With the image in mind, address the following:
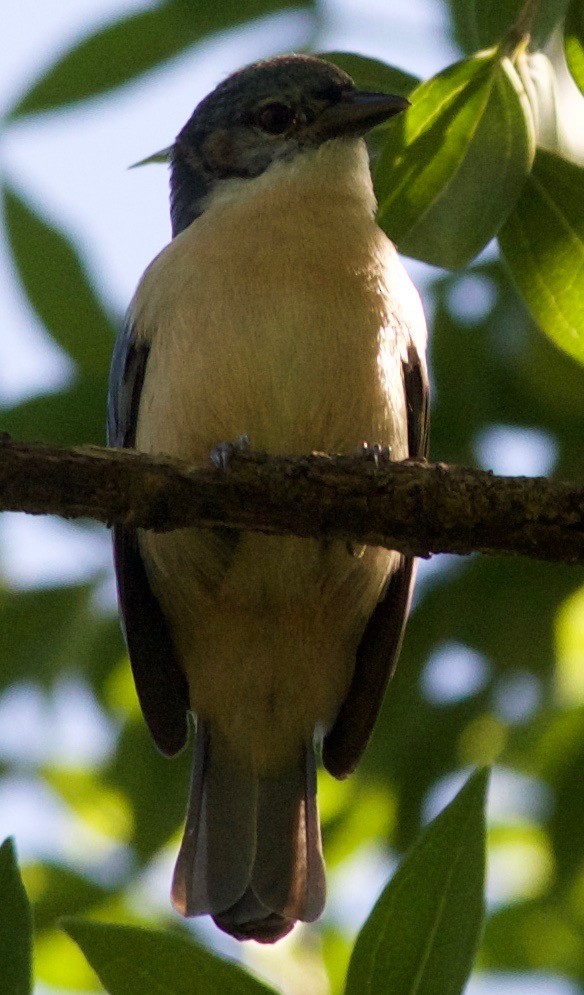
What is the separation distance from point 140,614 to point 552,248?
207cm

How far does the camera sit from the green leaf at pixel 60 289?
210 inches

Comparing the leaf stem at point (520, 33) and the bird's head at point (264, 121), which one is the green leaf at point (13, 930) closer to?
the leaf stem at point (520, 33)

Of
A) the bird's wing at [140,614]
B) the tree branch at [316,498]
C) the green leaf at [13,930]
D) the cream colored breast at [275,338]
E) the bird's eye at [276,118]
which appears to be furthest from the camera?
the bird's eye at [276,118]

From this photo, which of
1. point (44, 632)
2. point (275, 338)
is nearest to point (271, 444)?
point (275, 338)

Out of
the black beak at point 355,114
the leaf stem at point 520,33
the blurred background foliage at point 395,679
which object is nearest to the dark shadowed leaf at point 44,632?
the blurred background foliage at point 395,679

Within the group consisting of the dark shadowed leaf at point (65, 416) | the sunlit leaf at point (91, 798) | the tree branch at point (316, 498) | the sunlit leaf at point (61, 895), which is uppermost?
the dark shadowed leaf at point (65, 416)

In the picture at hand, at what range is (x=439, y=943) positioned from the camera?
121 inches

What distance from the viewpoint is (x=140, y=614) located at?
17.1 feet

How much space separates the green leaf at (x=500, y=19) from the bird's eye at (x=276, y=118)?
162 cm

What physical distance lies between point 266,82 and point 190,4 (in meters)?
1.00

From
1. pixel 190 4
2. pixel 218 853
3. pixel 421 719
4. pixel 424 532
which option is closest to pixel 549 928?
pixel 421 719

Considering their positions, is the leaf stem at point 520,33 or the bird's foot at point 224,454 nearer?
the bird's foot at point 224,454

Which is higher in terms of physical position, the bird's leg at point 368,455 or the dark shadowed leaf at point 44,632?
the bird's leg at point 368,455

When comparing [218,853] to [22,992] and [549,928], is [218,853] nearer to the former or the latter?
[549,928]
